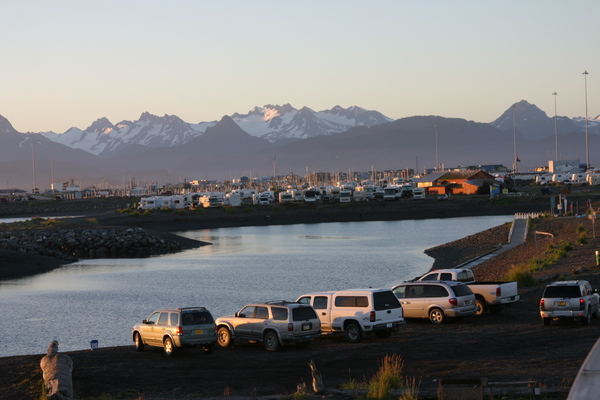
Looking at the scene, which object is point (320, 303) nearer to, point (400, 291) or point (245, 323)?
point (245, 323)

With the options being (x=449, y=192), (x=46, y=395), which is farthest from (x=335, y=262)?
(x=449, y=192)

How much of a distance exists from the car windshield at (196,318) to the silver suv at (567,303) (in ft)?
28.8

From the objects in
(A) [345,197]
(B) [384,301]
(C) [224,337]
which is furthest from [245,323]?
(A) [345,197]

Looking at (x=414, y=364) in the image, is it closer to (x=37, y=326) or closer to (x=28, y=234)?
(x=37, y=326)

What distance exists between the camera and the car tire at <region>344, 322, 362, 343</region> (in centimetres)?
1983

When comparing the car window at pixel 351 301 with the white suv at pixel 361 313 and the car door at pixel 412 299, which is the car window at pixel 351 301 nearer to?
the white suv at pixel 361 313

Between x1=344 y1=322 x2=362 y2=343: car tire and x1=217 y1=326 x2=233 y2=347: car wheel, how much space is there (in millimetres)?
3057

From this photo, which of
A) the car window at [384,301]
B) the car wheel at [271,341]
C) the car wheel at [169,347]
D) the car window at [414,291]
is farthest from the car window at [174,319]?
the car window at [414,291]

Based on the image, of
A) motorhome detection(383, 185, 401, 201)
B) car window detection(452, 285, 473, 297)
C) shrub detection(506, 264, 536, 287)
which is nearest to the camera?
car window detection(452, 285, 473, 297)

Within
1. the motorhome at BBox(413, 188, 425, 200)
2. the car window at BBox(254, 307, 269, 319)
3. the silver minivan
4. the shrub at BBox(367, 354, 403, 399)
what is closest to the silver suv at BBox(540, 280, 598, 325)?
the silver minivan

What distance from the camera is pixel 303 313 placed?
62.3 feet

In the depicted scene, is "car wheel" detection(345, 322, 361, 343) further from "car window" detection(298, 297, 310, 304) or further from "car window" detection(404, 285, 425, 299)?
"car window" detection(404, 285, 425, 299)

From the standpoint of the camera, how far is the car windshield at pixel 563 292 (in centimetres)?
2003

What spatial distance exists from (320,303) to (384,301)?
72.9 inches
